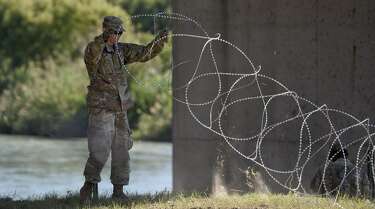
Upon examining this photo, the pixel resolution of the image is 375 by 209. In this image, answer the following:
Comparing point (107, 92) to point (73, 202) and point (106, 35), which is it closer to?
point (106, 35)

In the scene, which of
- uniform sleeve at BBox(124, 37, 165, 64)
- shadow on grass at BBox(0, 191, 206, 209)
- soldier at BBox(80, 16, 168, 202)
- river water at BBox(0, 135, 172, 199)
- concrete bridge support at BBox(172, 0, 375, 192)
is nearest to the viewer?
shadow on grass at BBox(0, 191, 206, 209)

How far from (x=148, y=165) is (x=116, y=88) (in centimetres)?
823

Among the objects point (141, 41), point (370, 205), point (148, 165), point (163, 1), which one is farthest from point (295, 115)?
point (163, 1)

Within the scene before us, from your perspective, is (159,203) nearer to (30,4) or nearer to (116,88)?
(116,88)

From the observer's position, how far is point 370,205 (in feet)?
29.7

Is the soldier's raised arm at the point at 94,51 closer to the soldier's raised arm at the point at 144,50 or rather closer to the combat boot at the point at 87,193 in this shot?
the soldier's raised arm at the point at 144,50

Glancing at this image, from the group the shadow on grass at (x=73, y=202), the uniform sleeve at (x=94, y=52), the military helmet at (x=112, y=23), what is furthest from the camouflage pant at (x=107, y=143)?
the military helmet at (x=112, y=23)

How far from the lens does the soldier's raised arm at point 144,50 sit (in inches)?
376

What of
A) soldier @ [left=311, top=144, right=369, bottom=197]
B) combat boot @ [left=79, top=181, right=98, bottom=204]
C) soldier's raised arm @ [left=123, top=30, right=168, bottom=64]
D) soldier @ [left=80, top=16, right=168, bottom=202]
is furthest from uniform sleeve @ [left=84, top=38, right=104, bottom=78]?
soldier @ [left=311, top=144, right=369, bottom=197]

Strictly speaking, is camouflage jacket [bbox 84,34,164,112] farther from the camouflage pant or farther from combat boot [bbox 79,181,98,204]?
combat boot [bbox 79,181,98,204]

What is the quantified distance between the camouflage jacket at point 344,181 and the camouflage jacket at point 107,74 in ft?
6.23

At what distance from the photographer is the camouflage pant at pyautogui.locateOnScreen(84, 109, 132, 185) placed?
9.49 metres

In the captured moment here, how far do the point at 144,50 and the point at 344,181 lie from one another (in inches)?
84.0

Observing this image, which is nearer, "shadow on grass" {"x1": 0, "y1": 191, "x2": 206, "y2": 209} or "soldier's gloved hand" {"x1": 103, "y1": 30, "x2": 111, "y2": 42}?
"shadow on grass" {"x1": 0, "y1": 191, "x2": 206, "y2": 209}
